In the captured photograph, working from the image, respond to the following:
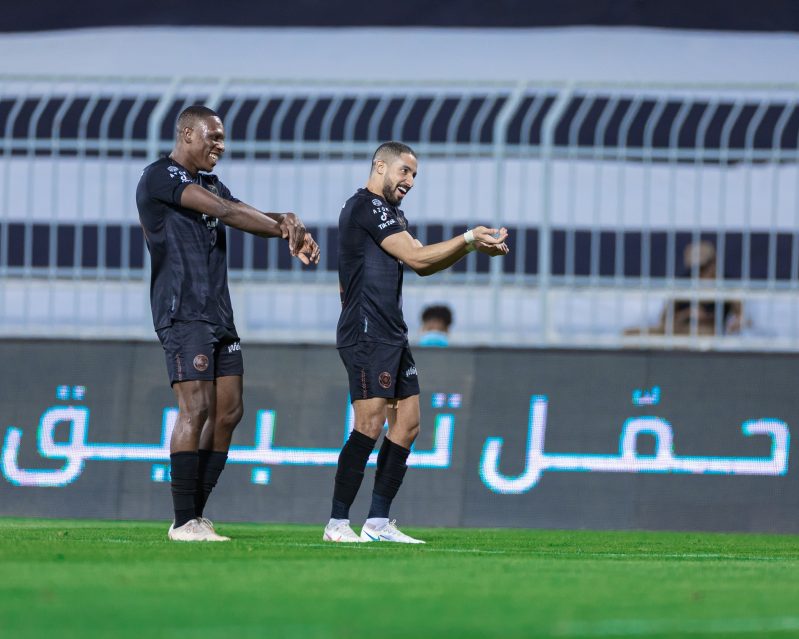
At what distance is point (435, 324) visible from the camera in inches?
437

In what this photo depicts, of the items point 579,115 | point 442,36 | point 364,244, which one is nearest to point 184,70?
point 442,36

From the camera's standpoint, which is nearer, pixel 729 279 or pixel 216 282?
pixel 216 282

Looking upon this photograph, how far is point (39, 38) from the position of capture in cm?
1584

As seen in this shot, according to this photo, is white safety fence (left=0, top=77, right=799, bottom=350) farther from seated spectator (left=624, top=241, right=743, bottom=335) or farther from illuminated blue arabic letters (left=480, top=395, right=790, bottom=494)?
illuminated blue arabic letters (left=480, top=395, right=790, bottom=494)

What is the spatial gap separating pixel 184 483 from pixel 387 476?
1.03 metres

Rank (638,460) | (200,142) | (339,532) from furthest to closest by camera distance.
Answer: (638,460) < (339,532) < (200,142)

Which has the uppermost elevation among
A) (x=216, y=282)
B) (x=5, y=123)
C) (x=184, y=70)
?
(x=184, y=70)

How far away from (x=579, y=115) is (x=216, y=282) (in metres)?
3.82

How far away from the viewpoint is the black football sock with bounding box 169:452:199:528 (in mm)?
7320

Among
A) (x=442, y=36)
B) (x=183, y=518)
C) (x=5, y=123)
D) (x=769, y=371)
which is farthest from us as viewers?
(x=442, y=36)

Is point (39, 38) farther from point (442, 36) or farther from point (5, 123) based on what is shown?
point (5, 123)

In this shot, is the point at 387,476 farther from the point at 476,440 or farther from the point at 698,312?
the point at 698,312

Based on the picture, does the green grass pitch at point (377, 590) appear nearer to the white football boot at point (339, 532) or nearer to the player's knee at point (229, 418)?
the white football boot at point (339, 532)

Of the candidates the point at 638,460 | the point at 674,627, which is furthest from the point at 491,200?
the point at 674,627
